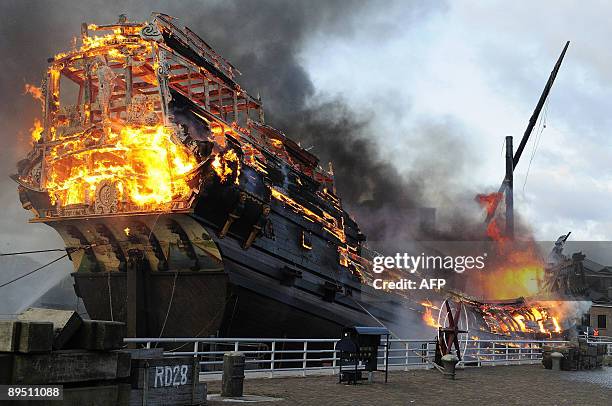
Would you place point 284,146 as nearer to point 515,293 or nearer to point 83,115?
point 83,115

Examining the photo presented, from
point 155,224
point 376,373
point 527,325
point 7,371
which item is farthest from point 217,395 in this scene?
point 527,325

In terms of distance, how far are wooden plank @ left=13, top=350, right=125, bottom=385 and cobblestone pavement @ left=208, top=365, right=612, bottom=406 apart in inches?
139

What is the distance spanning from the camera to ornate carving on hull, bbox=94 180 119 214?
2081 cm

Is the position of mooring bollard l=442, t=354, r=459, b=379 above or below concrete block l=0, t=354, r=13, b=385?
below

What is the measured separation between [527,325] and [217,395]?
36940mm

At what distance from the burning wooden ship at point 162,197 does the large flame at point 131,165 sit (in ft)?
0.13

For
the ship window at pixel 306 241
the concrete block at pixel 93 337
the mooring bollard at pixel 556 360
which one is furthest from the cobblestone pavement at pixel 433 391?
the ship window at pixel 306 241

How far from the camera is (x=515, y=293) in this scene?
2576 inches

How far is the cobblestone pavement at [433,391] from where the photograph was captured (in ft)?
40.8

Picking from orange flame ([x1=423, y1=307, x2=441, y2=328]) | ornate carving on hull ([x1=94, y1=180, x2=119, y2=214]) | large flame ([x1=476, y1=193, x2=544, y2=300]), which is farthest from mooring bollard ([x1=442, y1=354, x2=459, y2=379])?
large flame ([x1=476, y1=193, x2=544, y2=300])

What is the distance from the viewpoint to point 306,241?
1001 inches

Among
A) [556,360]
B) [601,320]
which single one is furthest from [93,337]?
[601,320]

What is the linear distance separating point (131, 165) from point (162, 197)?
5.18 ft

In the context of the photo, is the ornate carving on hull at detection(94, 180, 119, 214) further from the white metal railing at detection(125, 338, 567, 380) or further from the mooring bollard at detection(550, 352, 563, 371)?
the mooring bollard at detection(550, 352, 563, 371)
